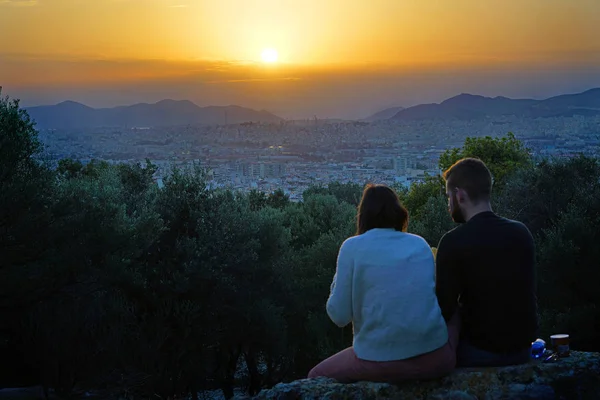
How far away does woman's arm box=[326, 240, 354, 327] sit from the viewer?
4.31 meters

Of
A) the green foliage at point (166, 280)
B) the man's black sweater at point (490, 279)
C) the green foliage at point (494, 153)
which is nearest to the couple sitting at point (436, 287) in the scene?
the man's black sweater at point (490, 279)

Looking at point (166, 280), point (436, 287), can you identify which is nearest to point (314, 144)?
point (166, 280)

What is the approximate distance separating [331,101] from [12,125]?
93.5 meters

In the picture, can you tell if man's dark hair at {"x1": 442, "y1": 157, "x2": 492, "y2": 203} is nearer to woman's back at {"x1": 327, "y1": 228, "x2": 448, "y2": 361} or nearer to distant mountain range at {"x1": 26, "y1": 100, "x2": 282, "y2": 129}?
woman's back at {"x1": 327, "y1": 228, "x2": 448, "y2": 361}

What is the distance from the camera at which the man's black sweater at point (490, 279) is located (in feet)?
13.9

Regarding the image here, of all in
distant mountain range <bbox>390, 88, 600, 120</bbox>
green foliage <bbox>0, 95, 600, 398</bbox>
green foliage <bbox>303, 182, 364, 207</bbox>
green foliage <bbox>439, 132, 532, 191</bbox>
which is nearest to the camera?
green foliage <bbox>0, 95, 600, 398</bbox>

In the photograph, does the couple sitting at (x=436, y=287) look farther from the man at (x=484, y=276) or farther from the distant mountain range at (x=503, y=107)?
the distant mountain range at (x=503, y=107)

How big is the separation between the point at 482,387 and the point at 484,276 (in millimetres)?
853

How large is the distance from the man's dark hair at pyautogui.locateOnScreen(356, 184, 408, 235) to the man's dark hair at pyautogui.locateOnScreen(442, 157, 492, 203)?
0.47 metres

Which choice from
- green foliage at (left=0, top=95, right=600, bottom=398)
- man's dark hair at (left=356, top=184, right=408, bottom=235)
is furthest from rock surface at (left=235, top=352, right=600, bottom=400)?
green foliage at (left=0, top=95, right=600, bottom=398)

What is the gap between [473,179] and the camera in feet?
14.5

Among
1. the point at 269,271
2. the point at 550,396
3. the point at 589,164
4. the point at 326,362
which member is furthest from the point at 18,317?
the point at 589,164

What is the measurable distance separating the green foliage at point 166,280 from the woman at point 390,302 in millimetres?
10369

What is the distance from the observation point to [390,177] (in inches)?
2232
